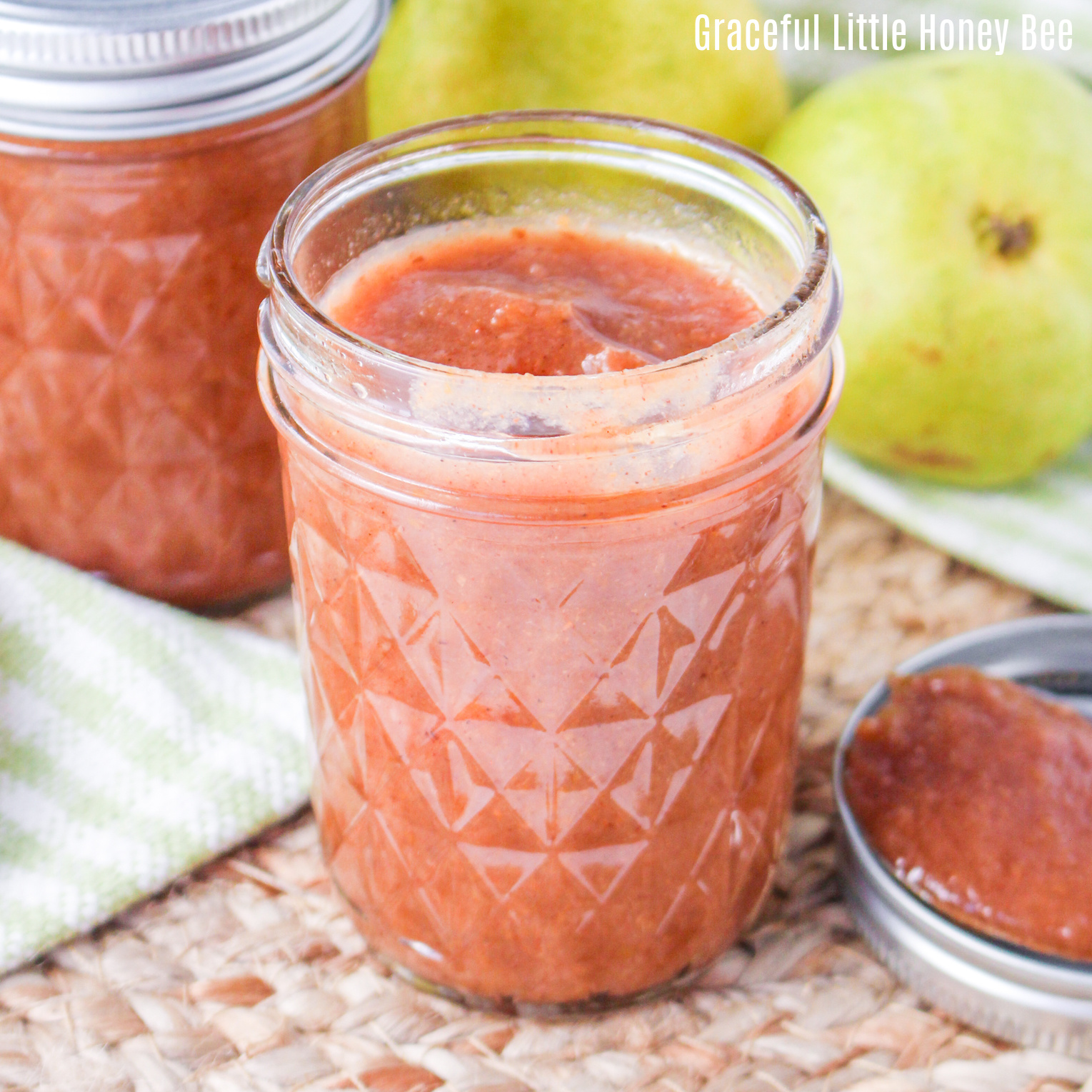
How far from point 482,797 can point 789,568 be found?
0.25 metres

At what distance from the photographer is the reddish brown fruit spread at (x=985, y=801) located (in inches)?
41.0

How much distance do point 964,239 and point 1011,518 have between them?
1.01 feet

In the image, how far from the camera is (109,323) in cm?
→ 124

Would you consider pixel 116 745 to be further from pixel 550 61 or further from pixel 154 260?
pixel 550 61

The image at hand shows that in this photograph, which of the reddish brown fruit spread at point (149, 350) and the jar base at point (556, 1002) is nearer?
the jar base at point (556, 1002)

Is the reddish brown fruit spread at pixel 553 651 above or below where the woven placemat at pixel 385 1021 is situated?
above

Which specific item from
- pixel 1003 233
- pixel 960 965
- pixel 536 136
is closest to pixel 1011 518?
pixel 1003 233

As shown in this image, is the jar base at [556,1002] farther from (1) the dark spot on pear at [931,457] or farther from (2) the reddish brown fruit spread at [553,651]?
(1) the dark spot on pear at [931,457]

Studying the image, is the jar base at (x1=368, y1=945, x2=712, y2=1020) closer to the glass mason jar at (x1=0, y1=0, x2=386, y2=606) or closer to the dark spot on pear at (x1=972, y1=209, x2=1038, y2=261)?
the glass mason jar at (x1=0, y1=0, x2=386, y2=606)

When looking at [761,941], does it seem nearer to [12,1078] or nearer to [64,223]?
[12,1078]

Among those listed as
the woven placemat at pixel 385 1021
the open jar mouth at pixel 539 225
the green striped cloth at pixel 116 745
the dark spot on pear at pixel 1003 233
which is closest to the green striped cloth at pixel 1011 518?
the dark spot on pear at pixel 1003 233

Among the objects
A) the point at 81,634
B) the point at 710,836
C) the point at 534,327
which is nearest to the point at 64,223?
the point at 81,634

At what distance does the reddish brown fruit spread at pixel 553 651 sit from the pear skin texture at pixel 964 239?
1.50 ft

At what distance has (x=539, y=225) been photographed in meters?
1.13
